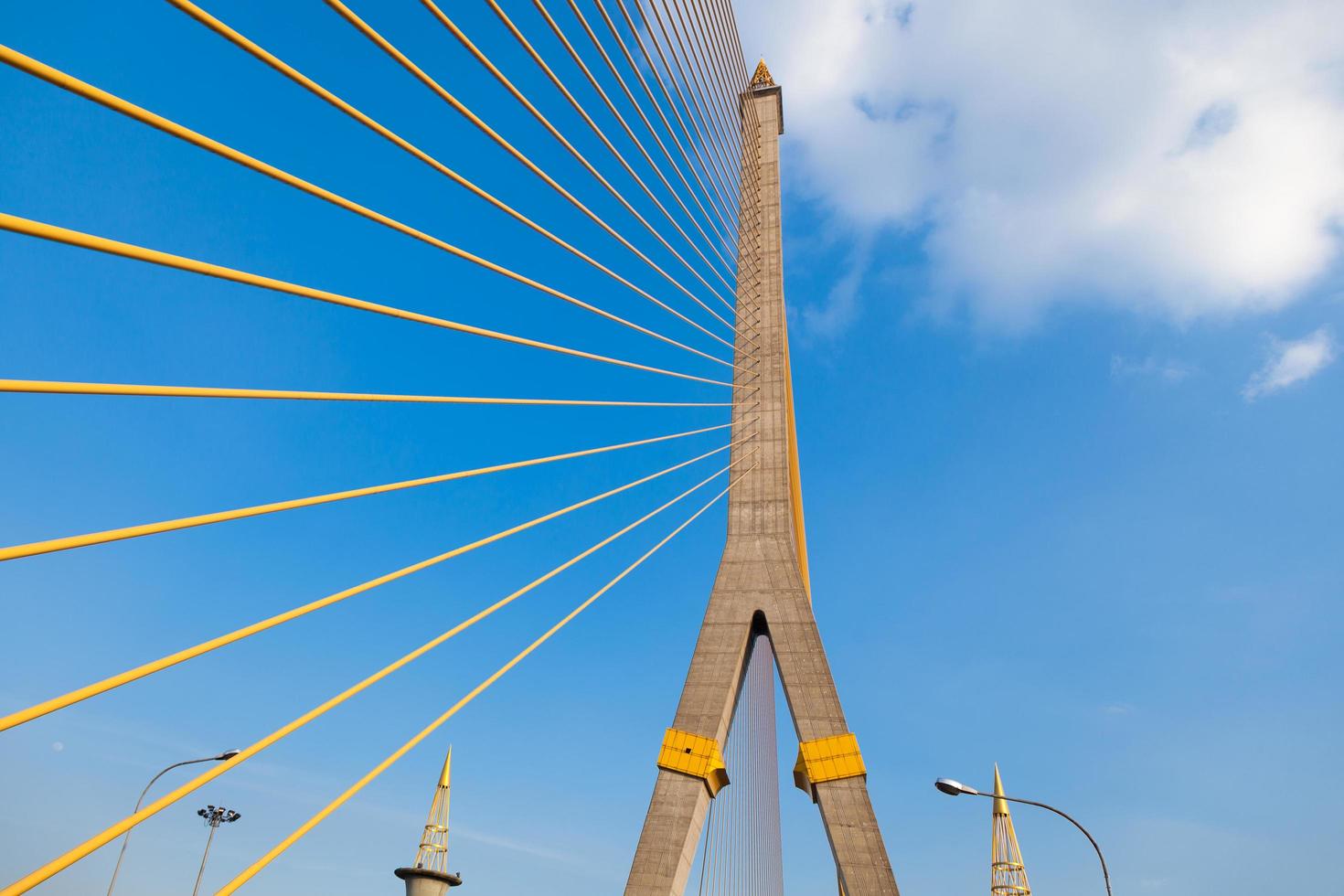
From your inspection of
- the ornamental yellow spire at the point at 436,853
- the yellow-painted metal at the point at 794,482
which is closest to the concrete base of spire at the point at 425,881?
the ornamental yellow spire at the point at 436,853

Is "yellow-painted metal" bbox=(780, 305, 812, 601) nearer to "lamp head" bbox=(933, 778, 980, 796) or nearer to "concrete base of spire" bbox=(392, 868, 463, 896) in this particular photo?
"lamp head" bbox=(933, 778, 980, 796)

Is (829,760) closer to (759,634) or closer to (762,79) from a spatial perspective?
(759,634)

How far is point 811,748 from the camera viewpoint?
1205cm

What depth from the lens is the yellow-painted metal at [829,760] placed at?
11781 mm

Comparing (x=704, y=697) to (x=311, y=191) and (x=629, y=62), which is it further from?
(x=311, y=191)

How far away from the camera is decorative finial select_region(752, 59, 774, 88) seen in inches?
703

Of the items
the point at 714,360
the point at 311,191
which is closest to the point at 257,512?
the point at 311,191

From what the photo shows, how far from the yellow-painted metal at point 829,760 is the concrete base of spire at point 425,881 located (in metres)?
20.1

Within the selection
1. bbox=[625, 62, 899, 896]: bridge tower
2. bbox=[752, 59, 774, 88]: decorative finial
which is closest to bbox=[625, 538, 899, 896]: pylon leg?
bbox=[625, 62, 899, 896]: bridge tower

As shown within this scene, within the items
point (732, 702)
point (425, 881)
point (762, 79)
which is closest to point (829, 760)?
point (732, 702)

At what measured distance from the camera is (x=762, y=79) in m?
18.0

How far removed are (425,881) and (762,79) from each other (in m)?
25.4

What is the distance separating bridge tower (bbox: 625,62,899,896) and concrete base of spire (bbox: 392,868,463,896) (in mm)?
18818

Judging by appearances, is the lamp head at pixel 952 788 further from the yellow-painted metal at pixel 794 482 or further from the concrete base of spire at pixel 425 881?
the concrete base of spire at pixel 425 881
